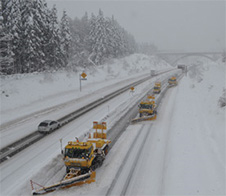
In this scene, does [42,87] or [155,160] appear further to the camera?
[42,87]

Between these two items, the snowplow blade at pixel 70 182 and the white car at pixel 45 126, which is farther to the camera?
the white car at pixel 45 126

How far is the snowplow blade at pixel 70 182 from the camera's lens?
1226 cm

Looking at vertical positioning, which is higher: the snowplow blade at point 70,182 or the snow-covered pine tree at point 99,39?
the snow-covered pine tree at point 99,39

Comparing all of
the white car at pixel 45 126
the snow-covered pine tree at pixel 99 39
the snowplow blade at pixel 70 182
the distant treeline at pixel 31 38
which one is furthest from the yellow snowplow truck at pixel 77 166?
the snow-covered pine tree at pixel 99 39

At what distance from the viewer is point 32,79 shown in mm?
38750

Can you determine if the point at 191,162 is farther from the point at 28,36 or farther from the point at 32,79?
the point at 28,36

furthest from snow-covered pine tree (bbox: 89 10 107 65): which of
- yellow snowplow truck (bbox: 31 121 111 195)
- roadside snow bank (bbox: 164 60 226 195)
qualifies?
yellow snowplow truck (bbox: 31 121 111 195)

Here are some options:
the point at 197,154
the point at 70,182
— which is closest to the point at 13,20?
the point at 70,182

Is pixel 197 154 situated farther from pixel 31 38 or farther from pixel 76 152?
pixel 31 38

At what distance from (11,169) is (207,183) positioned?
13241mm

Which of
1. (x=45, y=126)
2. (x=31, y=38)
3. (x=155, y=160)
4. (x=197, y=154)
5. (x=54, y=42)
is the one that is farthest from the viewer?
(x=54, y=42)

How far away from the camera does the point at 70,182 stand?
12.5m

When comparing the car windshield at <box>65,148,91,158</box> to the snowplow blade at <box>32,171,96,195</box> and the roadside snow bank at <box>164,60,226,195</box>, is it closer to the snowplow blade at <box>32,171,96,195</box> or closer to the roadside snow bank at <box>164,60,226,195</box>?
the snowplow blade at <box>32,171,96,195</box>

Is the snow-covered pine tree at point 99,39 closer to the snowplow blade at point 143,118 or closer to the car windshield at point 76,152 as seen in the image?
the snowplow blade at point 143,118
